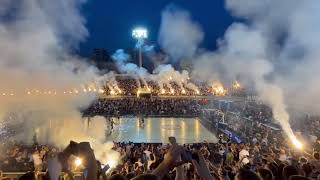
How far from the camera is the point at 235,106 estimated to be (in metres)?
36.7

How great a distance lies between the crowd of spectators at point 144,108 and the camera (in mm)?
36906

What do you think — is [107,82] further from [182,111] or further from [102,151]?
[102,151]

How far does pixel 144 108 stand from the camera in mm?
38750

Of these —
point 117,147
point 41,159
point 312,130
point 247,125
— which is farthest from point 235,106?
point 41,159

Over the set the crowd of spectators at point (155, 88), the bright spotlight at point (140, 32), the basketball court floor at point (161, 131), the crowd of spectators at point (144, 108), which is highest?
the bright spotlight at point (140, 32)

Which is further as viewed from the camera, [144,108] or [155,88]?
[155,88]

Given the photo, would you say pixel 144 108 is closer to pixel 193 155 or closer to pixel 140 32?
pixel 140 32

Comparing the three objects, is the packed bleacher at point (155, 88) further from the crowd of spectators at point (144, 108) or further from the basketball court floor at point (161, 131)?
the basketball court floor at point (161, 131)

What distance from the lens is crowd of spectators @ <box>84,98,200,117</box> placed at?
36.9 m

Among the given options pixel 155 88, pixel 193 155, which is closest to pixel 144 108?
pixel 155 88

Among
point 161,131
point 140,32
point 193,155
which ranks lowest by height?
point 161,131

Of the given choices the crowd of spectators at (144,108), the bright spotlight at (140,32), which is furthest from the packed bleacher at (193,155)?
the bright spotlight at (140,32)

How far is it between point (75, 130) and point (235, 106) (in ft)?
58.3

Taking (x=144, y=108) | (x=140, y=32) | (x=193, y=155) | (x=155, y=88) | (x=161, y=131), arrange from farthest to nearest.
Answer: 1. (x=155, y=88)
2. (x=140, y=32)
3. (x=144, y=108)
4. (x=161, y=131)
5. (x=193, y=155)
